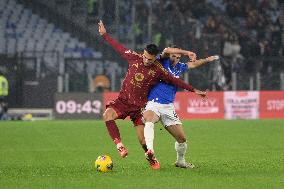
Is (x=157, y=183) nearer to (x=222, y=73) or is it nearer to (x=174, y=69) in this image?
(x=174, y=69)

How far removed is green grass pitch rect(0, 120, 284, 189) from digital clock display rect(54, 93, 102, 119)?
2.45 meters

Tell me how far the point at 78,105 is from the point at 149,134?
61.8ft

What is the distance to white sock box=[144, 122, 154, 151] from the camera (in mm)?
13732

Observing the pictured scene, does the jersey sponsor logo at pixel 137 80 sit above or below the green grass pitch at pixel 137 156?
above

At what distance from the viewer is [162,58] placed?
561 inches

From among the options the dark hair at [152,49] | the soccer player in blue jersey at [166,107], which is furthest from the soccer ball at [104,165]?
the dark hair at [152,49]

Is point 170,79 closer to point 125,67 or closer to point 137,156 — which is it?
point 137,156

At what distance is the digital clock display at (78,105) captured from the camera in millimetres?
32344

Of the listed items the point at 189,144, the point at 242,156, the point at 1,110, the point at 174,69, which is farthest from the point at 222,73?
the point at 174,69

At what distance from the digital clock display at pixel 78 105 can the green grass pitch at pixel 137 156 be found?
8.05 ft

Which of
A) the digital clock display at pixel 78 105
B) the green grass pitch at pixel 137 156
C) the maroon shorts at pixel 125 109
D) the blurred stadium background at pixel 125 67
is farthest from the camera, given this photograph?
the digital clock display at pixel 78 105

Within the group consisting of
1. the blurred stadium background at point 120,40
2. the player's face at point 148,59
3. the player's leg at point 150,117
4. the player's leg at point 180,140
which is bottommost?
the player's leg at point 180,140

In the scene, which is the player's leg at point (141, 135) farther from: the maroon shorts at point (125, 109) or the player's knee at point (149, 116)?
the player's knee at point (149, 116)

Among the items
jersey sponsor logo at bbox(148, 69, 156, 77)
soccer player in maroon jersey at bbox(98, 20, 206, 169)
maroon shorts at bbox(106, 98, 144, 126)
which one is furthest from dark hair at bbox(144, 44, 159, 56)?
maroon shorts at bbox(106, 98, 144, 126)
